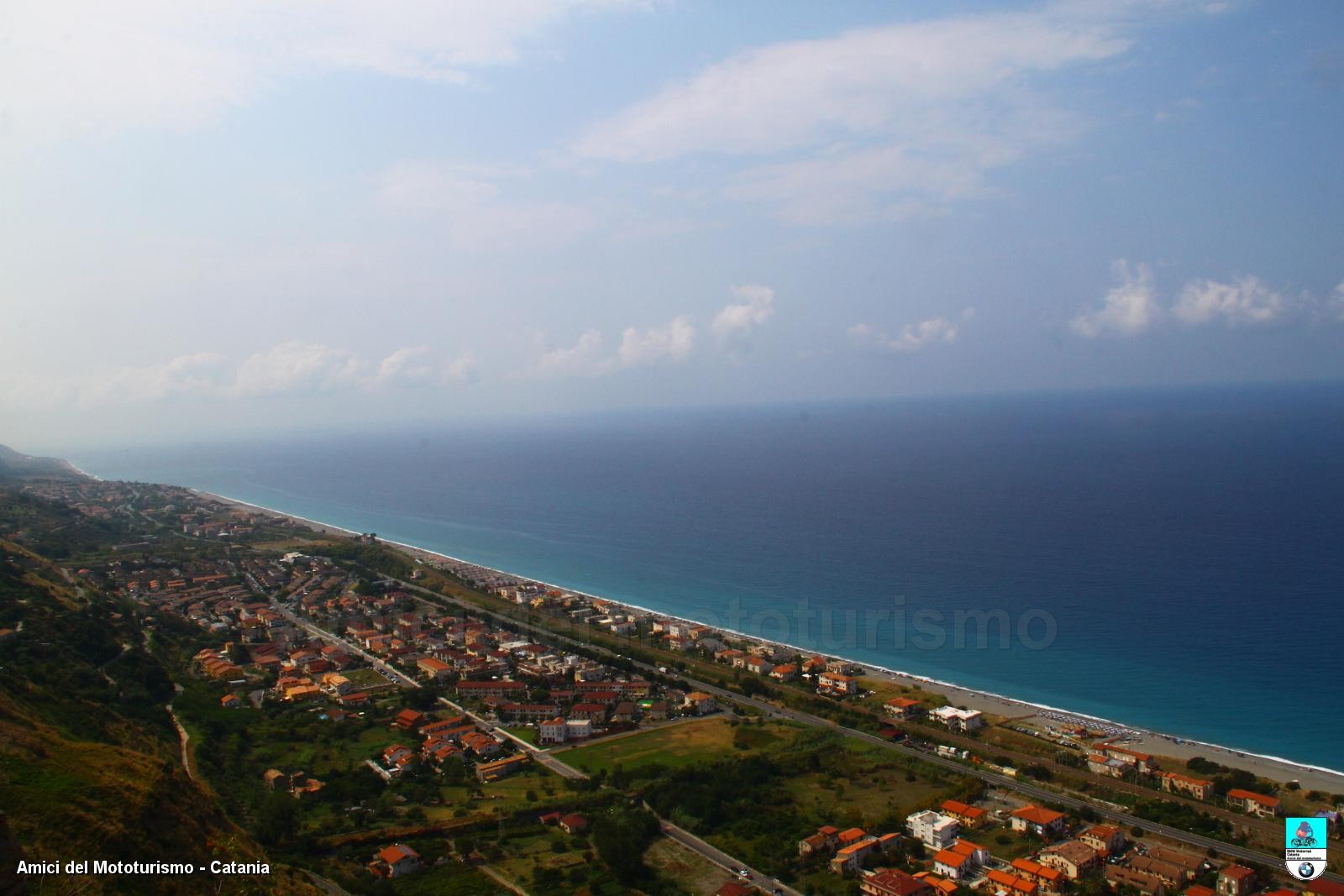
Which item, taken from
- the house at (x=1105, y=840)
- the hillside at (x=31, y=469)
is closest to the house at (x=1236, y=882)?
the house at (x=1105, y=840)

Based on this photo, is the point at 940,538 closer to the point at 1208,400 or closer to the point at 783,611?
the point at 783,611

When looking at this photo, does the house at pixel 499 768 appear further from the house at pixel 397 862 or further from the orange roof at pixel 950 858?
the orange roof at pixel 950 858

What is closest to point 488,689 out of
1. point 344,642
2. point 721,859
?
point 344,642

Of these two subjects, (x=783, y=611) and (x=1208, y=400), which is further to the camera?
(x=1208, y=400)

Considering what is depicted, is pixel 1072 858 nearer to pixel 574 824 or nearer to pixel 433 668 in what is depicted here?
pixel 574 824

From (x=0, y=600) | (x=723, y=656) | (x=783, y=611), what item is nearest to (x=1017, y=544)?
(x=783, y=611)
